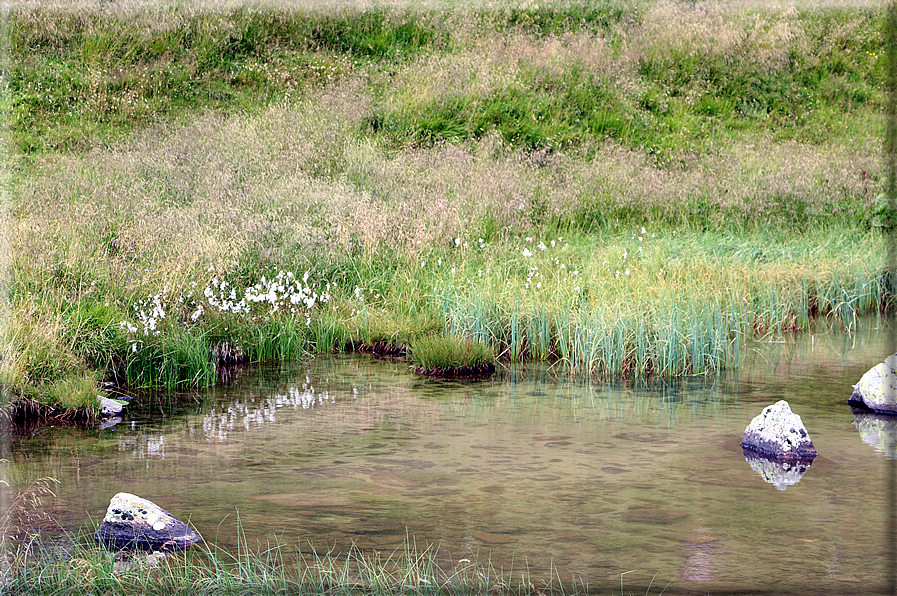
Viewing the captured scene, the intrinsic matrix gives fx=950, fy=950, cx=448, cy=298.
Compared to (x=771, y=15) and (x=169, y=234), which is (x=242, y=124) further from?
(x=771, y=15)

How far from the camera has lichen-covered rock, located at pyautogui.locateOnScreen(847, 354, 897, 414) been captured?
24.9 ft

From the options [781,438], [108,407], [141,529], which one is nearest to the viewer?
[141,529]

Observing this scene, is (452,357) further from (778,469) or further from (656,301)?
(778,469)

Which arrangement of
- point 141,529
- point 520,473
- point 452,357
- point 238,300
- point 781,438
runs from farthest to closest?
point 238,300 < point 452,357 < point 781,438 < point 520,473 < point 141,529

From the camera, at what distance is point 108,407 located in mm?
7793

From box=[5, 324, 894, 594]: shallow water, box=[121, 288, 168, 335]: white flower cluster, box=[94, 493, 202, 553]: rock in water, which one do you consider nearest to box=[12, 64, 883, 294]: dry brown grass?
box=[121, 288, 168, 335]: white flower cluster

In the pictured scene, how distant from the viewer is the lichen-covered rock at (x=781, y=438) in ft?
21.1

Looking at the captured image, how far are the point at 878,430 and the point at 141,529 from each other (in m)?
5.29

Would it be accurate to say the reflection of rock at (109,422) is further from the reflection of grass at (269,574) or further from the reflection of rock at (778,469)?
the reflection of rock at (778,469)

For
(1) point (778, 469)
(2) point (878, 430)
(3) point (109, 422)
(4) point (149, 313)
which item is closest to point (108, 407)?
(3) point (109, 422)

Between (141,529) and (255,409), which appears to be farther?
(255,409)

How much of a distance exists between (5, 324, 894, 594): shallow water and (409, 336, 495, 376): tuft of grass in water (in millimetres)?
328

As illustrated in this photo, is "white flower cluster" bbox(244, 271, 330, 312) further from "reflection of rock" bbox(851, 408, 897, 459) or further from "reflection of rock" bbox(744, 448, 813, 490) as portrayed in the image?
"reflection of rock" bbox(851, 408, 897, 459)

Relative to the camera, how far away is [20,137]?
16984mm
